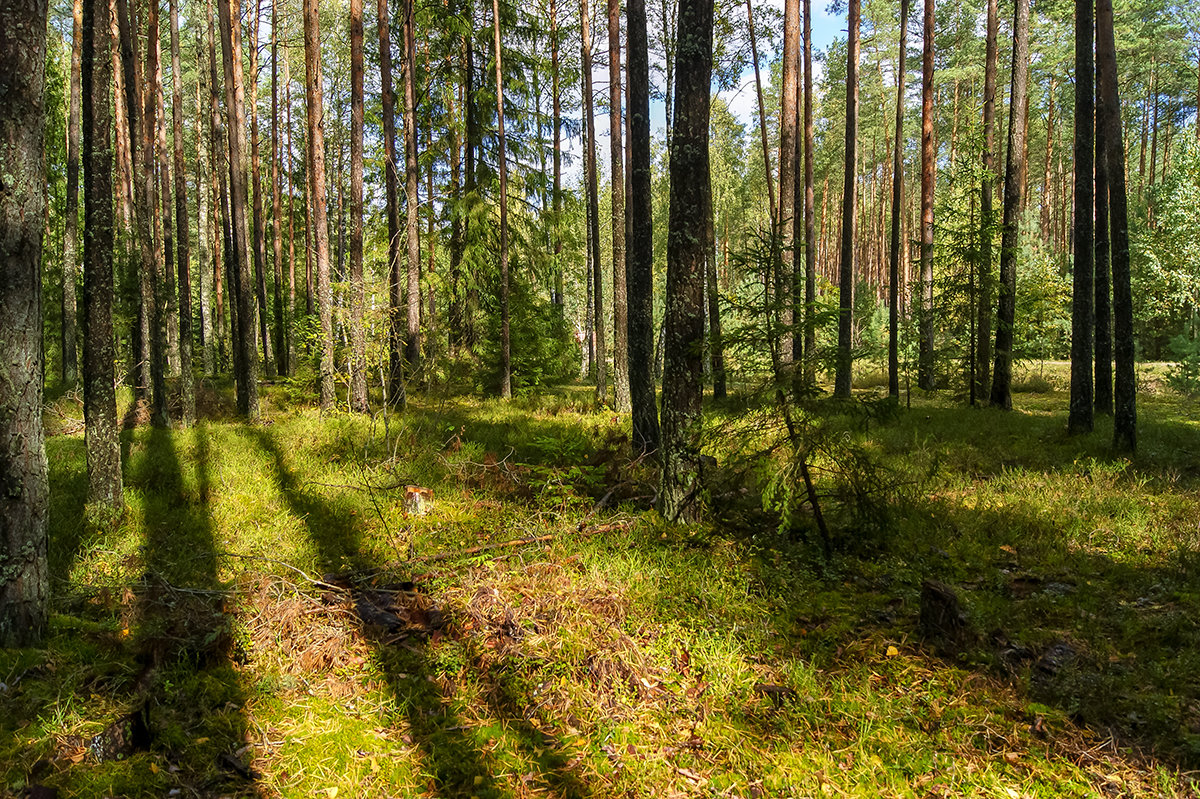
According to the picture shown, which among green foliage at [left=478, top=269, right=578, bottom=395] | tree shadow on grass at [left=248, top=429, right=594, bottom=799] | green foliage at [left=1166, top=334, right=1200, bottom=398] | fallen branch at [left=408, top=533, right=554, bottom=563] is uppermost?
green foliage at [left=478, top=269, right=578, bottom=395]

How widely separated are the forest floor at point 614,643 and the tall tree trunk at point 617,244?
19.0ft

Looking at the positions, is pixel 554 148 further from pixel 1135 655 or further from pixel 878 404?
pixel 1135 655

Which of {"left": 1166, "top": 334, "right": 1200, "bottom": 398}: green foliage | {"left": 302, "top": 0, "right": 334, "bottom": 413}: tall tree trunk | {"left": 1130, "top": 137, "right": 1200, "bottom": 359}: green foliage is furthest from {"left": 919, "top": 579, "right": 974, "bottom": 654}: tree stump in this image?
{"left": 1130, "top": 137, "right": 1200, "bottom": 359}: green foliage

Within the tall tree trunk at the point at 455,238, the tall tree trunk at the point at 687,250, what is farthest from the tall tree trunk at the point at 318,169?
Answer: the tall tree trunk at the point at 687,250

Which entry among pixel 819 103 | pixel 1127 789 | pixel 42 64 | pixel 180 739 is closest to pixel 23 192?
pixel 42 64

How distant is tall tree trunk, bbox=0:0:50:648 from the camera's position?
3.72m

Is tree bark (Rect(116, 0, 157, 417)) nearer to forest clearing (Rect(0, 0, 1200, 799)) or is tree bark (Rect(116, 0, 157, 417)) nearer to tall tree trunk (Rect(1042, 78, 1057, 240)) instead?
forest clearing (Rect(0, 0, 1200, 799))

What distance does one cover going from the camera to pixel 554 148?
2081 cm

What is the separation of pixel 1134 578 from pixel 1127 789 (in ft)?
9.61

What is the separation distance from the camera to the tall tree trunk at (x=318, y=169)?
11.8 meters

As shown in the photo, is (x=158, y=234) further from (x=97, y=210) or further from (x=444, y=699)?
(x=444, y=699)

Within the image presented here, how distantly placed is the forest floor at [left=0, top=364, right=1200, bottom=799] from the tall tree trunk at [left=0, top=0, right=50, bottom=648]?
1.46 feet

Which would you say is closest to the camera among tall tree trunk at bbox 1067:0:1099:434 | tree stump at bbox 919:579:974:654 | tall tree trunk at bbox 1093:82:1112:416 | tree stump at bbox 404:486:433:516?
tree stump at bbox 919:579:974:654

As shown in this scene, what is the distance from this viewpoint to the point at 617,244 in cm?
1368
